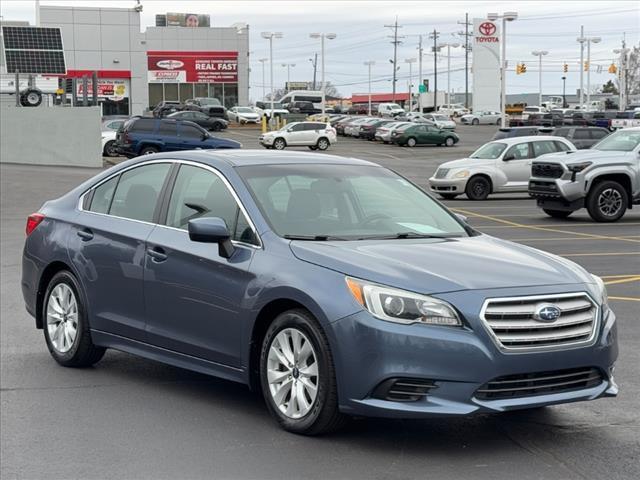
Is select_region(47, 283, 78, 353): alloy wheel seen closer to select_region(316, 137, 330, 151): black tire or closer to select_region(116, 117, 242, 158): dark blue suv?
select_region(116, 117, 242, 158): dark blue suv

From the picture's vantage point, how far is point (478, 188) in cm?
2941

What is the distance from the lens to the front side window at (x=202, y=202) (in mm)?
6914

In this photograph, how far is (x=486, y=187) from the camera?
96.6ft

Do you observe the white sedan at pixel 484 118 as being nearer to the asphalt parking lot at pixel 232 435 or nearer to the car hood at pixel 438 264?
the asphalt parking lot at pixel 232 435

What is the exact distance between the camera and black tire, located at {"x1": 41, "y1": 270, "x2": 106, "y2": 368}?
316 inches

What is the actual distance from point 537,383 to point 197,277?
2.23 metres

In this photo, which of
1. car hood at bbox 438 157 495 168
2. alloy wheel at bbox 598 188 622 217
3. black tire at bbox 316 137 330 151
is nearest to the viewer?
alloy wheel at bbox 598 188 622 217

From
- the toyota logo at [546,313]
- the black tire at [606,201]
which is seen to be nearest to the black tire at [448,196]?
the black tire at [606,201]

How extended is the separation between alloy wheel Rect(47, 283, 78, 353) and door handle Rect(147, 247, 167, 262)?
1058 mm

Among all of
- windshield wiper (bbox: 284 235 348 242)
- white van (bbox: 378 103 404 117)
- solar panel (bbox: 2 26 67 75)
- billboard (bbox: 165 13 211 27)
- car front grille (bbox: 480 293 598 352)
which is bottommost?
car front grille (bbox: 480 293 598 352)

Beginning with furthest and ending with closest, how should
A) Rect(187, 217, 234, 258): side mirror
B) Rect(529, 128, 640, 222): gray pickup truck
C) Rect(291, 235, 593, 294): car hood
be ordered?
Rect(529, 128, 640, 222): gray pickup truck < Rect(187, 217, 234, 258): side mirror < Rect(291, 235, 593, 294): car hood

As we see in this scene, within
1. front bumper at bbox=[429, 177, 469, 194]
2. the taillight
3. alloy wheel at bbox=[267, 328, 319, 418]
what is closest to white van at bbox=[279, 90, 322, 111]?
front bumper at bbox=[429, 177, 469, 194]

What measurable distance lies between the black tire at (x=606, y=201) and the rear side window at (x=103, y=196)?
1500 centimetres

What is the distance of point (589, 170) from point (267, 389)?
1627 cm
